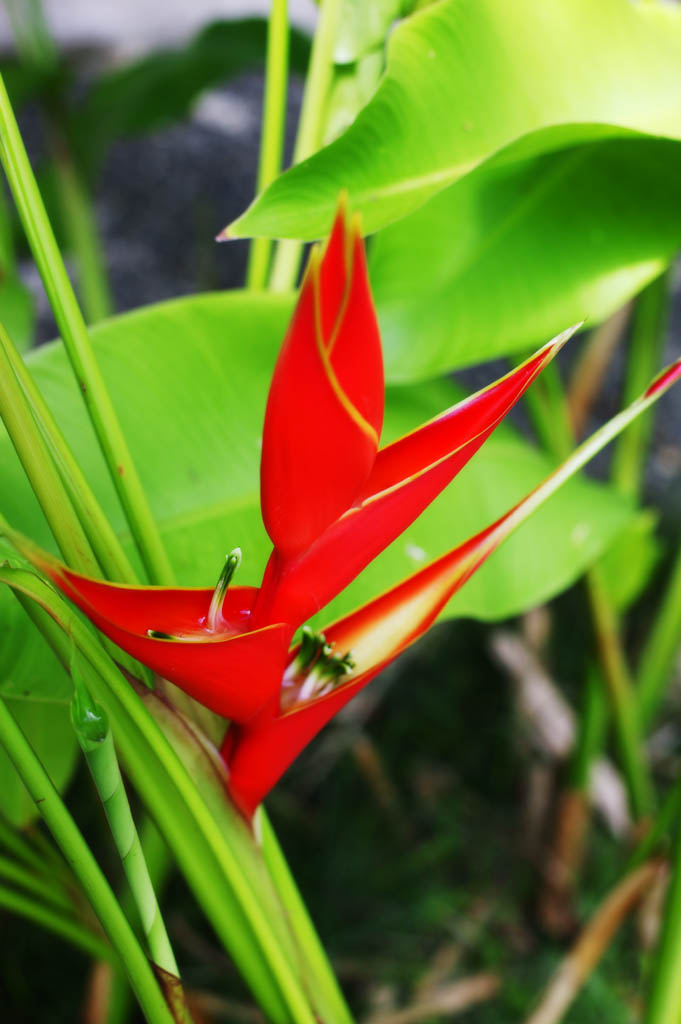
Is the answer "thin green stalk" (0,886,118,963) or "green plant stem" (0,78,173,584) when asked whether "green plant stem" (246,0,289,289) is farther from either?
"thin green stalk" (0,886,118,963)

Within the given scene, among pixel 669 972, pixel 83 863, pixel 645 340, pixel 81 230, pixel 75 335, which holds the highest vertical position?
pixel 81 230

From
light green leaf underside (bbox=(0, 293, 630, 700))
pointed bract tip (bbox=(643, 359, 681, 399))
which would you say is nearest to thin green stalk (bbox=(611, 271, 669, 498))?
light green leaf underside (bbox=(0, 293, 630, 700))

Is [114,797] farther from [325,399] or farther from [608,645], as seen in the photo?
[608,645]

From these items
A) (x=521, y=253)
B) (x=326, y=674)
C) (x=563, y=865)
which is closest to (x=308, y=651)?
(x=326, y=674)

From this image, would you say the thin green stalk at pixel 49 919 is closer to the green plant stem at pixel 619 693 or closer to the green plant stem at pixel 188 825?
the green plant stem at pixel 188 825

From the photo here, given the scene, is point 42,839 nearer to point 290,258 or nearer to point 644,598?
point 290,258

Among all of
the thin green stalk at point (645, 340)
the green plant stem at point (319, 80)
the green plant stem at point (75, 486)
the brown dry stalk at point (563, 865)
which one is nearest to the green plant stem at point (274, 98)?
the green plant stem at point (319, 80)

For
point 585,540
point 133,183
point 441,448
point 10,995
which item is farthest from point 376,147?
point 133,183
